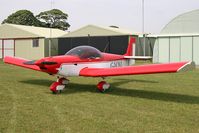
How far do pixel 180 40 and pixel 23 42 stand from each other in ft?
74.0

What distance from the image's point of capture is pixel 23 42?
41.4 m

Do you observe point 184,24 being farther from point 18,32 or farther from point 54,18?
point 54,18

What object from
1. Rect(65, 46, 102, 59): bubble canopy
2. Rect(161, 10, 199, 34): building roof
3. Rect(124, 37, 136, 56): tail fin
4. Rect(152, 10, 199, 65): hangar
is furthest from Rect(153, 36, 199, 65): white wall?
Rect(65, 46, 102, 59): bubble canopy

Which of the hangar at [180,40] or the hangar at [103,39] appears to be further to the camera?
the hangar at [103,39]

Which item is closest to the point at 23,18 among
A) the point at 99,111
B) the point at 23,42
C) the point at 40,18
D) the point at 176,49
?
the point at 40,18

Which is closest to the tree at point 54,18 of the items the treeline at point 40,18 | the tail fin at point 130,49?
the treeline at point 40,18

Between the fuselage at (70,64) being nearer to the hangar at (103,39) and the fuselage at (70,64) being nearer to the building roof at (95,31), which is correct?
the hangar at (103,39)

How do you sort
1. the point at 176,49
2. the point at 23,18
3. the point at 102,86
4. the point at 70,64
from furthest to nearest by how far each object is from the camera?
the point at 23,18, the point at 176,49, the point at 102,86, the point at 70,64

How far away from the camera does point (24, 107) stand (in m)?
7.54

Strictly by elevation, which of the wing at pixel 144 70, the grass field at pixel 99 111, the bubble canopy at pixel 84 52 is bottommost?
the grass field at pixel 99 111

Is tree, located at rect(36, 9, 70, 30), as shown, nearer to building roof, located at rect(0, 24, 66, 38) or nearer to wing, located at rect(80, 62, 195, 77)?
building roof, located at rect(0, 24, 66, 38)

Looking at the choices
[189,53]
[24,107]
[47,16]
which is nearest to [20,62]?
[24,107]

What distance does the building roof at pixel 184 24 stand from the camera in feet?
95.6

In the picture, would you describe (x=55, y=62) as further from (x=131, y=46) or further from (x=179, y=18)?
(x=179, y=18)
